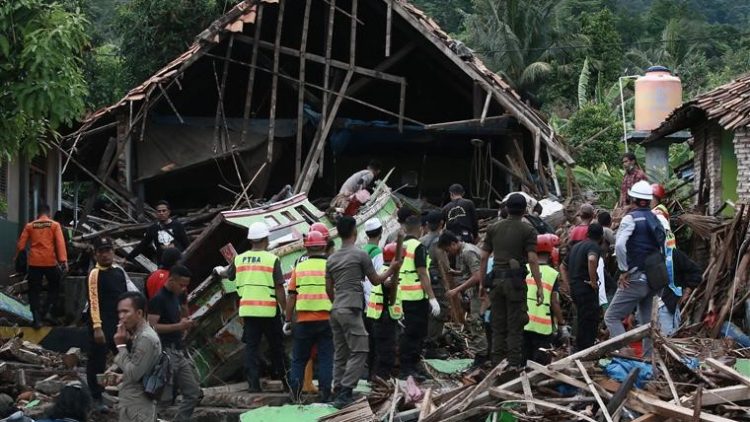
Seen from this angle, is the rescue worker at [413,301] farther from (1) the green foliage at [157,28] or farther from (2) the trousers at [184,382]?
(1) the green foliage at [157,28]

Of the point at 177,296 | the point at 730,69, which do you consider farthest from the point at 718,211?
the point at 730,69

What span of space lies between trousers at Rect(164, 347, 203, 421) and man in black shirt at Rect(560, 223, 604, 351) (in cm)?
419

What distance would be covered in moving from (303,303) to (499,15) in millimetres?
40911

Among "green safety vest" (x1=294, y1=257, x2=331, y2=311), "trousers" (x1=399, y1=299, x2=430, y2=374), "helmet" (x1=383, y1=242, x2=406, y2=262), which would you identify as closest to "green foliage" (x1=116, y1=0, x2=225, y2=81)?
"helmet" (x1=383, y1=242, x2=406, y2=262)

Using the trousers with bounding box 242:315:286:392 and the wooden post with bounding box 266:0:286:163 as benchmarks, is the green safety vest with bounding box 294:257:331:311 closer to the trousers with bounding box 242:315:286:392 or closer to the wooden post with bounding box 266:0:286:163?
the trousers with bounding box 242:315:286:392

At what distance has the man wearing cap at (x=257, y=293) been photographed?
514 inches

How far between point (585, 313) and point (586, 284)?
0.31 m

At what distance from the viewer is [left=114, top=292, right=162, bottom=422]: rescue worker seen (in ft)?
32.0

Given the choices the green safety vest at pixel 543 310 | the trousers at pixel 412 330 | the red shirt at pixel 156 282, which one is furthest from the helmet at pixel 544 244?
the red shirt at pixel 156 282

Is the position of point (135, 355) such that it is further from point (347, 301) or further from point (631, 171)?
point (631, 171)

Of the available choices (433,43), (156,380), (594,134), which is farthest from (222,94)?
(594,134)

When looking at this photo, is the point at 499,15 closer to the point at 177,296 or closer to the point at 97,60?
the point at 97,60

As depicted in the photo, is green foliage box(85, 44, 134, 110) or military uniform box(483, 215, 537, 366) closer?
military uniform box(483, 215, 537, 366)

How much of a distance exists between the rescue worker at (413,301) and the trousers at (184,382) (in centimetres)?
242
